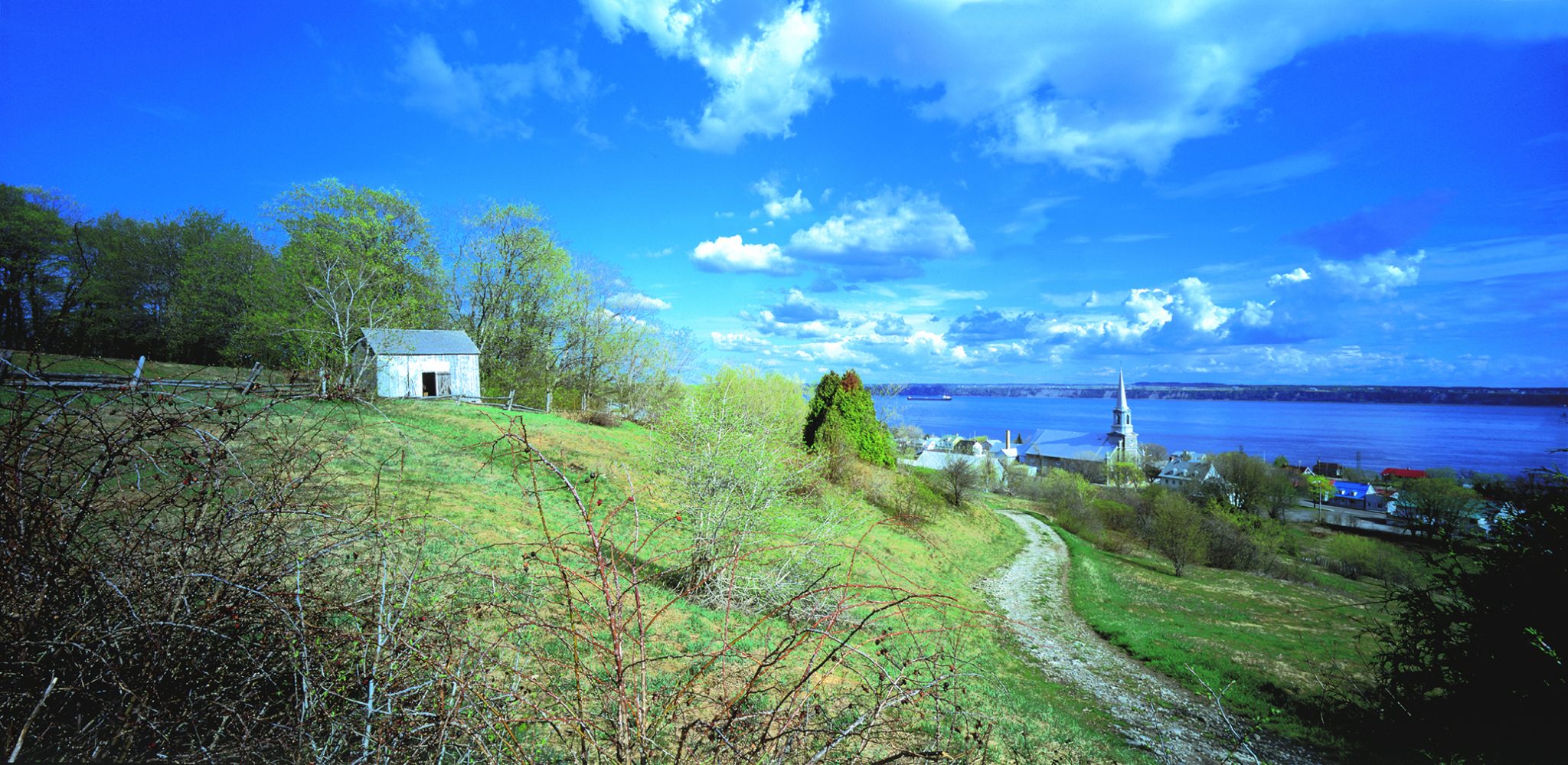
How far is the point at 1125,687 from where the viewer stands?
12398 mm

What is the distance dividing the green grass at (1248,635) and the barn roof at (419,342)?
1233 inches

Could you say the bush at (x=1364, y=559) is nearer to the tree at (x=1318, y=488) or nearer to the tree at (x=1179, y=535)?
the tree at (x=1179, y=535)

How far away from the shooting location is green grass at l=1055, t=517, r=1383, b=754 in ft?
35.5

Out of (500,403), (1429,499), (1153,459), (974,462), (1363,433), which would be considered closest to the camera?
(500,403)

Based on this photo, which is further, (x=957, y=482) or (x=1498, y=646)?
(x=957, y=482)

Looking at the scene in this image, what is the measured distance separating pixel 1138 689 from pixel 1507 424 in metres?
201

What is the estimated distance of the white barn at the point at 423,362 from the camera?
28219mm

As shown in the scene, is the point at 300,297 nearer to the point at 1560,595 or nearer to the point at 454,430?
the point at 454,430

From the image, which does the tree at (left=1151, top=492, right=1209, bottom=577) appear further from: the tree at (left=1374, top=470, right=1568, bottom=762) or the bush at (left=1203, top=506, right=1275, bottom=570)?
the tree at (left=1374, top=470, right=1568, bottom=762)

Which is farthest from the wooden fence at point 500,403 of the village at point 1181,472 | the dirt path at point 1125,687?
the village at point 1181,472

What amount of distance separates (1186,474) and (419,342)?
72793 mm

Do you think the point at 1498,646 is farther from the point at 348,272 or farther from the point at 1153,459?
the point at 1153,459

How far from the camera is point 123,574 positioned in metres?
2.84

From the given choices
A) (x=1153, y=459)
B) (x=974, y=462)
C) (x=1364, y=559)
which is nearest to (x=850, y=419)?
(x=974, y=462)
